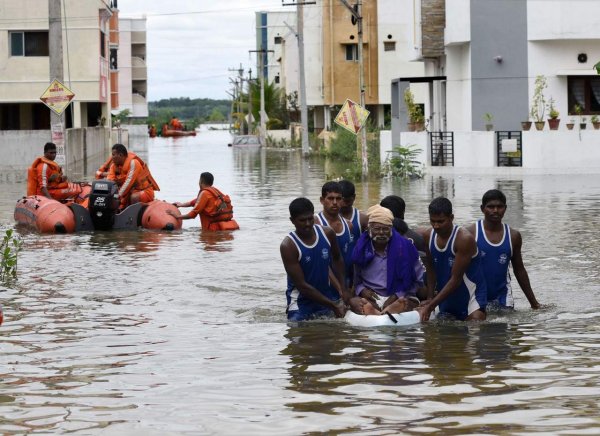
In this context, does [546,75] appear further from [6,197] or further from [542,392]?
[542,392]

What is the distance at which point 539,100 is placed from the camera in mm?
40406

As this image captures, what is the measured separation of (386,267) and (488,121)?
29.4 meters

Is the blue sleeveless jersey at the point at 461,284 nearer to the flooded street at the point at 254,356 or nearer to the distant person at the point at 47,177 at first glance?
the flooded street at the point at 254,356

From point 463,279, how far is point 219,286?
15.2 ft

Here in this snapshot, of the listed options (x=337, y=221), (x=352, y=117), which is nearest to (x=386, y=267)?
(x=337, y=221)

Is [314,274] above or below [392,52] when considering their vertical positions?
below

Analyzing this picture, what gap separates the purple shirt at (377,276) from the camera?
1173 centimetres

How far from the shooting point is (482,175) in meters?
38.1

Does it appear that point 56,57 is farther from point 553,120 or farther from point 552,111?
point 552,111

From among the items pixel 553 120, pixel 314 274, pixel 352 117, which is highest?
pixel 352 117

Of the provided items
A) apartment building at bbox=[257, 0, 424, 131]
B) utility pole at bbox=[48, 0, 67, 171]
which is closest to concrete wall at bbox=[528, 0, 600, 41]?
utility pole at bbox=[48, 0, 67, 171]

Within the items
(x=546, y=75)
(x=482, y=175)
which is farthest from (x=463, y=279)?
(x=546, y=75)

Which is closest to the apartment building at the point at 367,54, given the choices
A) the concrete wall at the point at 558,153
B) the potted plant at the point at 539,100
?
the potted plant at the point at 539,100

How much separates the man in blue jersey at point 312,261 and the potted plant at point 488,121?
2828 centimetres
